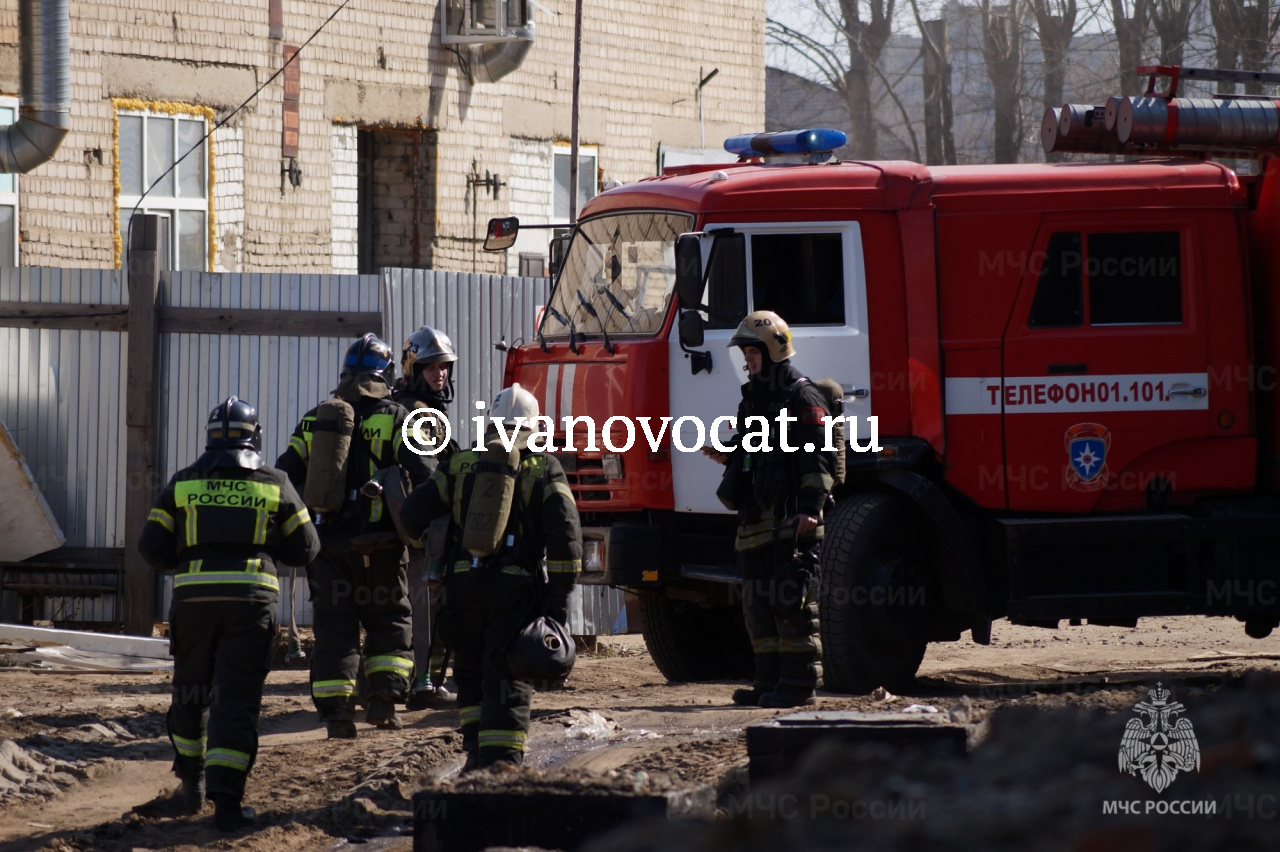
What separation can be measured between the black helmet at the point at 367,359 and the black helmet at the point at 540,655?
2260 mm

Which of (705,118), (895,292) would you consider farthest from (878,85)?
(895,292)

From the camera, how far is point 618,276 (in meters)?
8.87

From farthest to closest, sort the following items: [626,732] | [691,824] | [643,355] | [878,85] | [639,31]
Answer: [878,85], [639,31], [643,355], [626,732], [691,824]

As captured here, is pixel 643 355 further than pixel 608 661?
No

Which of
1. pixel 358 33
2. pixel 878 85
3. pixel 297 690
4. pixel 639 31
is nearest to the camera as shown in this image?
pixel 297 690

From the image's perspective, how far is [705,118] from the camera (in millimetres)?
20328

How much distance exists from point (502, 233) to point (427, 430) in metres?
1.82

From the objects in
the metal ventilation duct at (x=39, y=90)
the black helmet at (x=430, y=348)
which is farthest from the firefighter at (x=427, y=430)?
the metal ventilation duct at (x=39, y=90)

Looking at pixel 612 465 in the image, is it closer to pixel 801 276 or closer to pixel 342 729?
pixel 801 276

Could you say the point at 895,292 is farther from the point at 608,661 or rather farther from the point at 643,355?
the point at 608,661

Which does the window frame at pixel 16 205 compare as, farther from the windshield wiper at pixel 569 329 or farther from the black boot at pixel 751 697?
the black boot at pixel 751 697

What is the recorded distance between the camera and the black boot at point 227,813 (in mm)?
6160

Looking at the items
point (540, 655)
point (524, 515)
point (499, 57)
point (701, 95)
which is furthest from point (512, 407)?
point (701, 95)

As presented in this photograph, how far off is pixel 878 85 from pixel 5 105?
38.1 m
